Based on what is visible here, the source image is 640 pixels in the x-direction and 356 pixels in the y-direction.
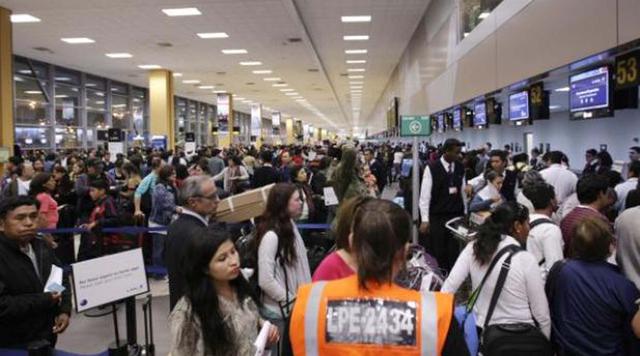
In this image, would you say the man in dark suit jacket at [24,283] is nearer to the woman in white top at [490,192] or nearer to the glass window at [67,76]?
the woman in white top at [490,192]

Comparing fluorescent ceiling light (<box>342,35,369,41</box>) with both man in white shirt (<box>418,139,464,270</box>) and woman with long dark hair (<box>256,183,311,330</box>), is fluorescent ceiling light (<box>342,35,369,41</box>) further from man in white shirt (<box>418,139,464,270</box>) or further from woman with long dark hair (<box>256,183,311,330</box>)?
woman with long dark hair (<box>256,183,311,330</box>)

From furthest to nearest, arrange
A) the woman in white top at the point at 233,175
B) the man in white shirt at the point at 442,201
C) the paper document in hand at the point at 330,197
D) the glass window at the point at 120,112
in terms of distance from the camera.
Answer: the glass window at the point at 120,112, the woman in white top at the point at 233,175, the paper document in hand at the point at 330,197, the man in white shirt at the point at 442,201

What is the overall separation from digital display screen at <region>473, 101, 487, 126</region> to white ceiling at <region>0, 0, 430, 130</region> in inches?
148

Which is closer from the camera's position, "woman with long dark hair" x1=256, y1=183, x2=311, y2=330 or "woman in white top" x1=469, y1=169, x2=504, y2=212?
"woman with long dark hair" x1=256, y1=183, x2=311, y2=330

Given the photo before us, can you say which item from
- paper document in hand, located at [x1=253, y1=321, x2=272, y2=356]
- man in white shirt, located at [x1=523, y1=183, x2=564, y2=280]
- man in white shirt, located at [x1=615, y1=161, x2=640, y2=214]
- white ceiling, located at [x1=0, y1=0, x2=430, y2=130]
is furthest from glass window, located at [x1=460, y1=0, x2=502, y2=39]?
paper document in hand, located at [x1=253, y1=321, x2=272, y2=356]

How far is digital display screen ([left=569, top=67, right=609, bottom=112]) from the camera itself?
6605mm

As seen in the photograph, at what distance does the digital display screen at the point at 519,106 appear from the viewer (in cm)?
931

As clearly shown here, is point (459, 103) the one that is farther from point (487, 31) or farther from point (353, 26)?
point (353, 26)

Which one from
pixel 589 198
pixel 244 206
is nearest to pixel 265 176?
pixel 244 206

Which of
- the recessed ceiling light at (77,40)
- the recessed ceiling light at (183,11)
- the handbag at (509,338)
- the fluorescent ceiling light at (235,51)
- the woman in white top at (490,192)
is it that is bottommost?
the handbag at (509,338)

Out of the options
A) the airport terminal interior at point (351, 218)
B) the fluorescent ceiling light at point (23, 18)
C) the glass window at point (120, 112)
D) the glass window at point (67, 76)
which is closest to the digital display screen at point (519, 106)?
the airport terminal interior at point (351, 218)

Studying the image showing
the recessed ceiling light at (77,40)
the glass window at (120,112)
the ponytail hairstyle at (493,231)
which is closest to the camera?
the ponytail hairstyle at (493,231)

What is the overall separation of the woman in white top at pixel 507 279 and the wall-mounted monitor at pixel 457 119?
10.5 meters

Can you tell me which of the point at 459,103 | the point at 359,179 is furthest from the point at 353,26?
the point at 359,179
